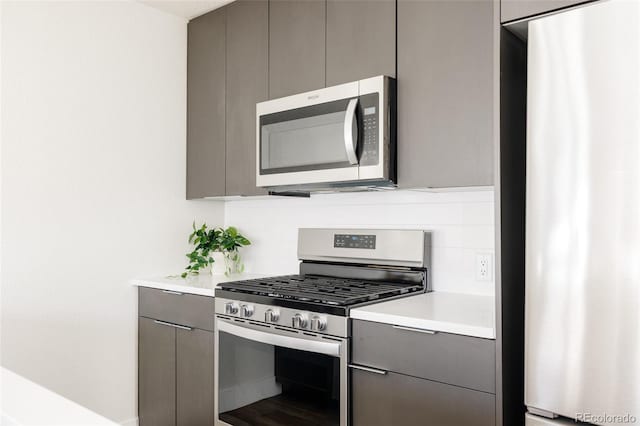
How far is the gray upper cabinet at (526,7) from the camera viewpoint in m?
1.48

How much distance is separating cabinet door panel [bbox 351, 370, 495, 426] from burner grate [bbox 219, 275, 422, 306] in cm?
29

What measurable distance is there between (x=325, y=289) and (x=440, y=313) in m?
0.56

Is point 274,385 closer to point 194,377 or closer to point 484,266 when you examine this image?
point 194,377

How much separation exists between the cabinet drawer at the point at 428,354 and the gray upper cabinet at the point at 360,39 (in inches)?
41.2

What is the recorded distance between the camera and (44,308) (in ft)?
8.36

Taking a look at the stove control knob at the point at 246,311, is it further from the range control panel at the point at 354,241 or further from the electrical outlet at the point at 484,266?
the electrical outlet at the point at 484,266

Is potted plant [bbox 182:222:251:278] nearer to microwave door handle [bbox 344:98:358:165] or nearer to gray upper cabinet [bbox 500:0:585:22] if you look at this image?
microwave door handle [bbox 344:98:358:165]

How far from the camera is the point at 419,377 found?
1.76m

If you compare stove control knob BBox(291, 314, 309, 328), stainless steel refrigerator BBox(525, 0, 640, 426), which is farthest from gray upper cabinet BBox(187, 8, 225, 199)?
stainless steel refrigerator BBox(525, 0, 640, 426)

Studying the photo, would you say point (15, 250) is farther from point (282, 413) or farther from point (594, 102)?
point (594, 102)

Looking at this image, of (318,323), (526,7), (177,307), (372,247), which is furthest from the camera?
(177,307)

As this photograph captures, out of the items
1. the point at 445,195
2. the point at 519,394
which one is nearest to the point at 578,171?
the point at 519,394

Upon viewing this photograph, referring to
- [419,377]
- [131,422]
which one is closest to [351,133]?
[419,377]

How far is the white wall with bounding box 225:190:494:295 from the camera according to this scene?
2.31 metres
